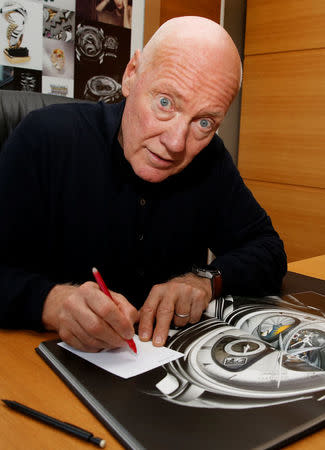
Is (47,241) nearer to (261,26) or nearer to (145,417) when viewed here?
(145,417)

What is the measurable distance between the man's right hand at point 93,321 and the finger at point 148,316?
4 cm

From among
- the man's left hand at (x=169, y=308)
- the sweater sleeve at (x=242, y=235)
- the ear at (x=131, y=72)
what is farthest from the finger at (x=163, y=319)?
the ear at (x=131, y=72)

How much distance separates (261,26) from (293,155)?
870mm

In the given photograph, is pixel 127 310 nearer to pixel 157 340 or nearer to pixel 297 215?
pixel 157 340

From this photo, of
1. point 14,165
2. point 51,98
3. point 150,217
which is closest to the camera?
point 14,165

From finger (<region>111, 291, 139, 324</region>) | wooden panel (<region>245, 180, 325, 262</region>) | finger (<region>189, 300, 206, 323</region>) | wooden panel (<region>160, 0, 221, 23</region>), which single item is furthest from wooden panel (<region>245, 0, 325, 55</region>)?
finger (<region>111, 291, 139, 324</region>)

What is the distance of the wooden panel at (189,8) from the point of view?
269 centimetres

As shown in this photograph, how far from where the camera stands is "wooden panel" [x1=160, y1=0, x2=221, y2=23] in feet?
8.84

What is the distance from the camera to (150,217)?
1.19 m

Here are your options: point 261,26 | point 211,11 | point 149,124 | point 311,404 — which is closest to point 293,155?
point 261,26

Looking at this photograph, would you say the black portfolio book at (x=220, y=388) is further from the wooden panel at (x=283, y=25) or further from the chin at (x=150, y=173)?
the wooden panel at (x=283, y=25)

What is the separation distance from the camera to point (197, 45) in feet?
3.16

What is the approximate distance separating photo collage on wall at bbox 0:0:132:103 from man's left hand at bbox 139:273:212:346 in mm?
1637

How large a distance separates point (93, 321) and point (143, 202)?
509mm
